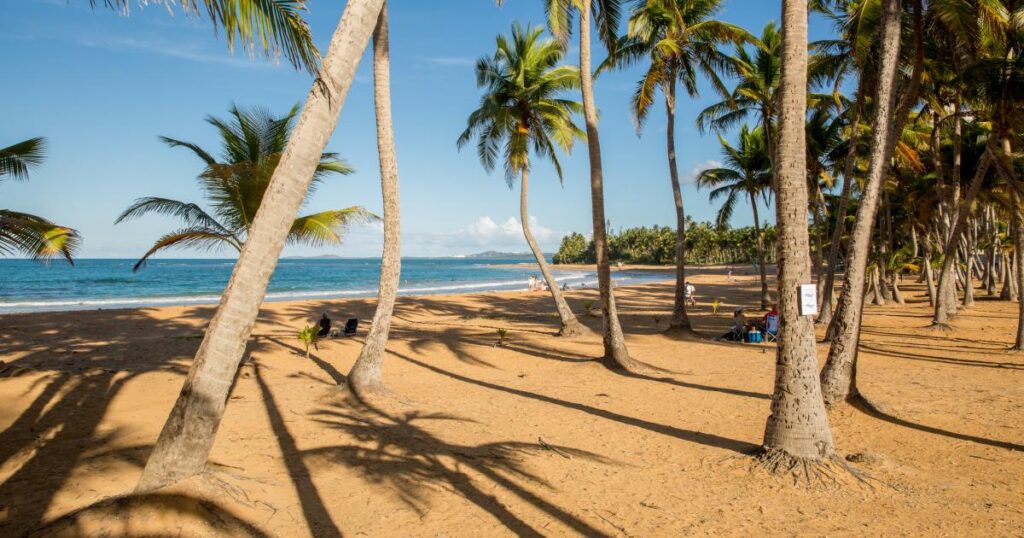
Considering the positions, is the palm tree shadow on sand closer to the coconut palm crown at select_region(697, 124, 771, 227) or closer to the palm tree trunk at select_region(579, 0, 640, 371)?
the palm tree trunk at select_region(579, 0, 640, 371)

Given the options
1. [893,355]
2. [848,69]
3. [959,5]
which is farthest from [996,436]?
[848,69]

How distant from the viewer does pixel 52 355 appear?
430 inches

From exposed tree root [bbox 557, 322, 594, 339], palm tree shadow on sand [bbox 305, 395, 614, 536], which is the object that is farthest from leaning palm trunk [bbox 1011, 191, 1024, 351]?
palm tree shadow on sand [bbox 305, 395, 614, 536]

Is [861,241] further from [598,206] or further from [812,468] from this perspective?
[598,206]

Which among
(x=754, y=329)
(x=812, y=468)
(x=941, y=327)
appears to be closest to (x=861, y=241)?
(x=812, y=468)

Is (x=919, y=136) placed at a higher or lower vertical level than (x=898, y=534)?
higher

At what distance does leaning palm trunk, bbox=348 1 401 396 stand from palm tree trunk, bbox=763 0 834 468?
5.21m

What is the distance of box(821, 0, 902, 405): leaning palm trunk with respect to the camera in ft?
21.7

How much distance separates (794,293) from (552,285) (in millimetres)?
9972

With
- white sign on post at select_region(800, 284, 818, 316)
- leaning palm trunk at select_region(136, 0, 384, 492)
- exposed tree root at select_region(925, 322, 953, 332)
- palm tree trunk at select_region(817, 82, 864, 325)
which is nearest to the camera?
leaning palm trunk at select_region(136, 0, 384, 492)

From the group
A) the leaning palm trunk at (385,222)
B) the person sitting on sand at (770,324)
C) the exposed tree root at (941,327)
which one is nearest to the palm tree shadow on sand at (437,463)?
the leaning palm trunk at (385,222)

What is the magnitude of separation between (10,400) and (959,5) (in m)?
15.8

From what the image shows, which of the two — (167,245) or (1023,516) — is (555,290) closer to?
(167,245)

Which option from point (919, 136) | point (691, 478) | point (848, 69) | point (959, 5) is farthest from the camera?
point (919, 136)
